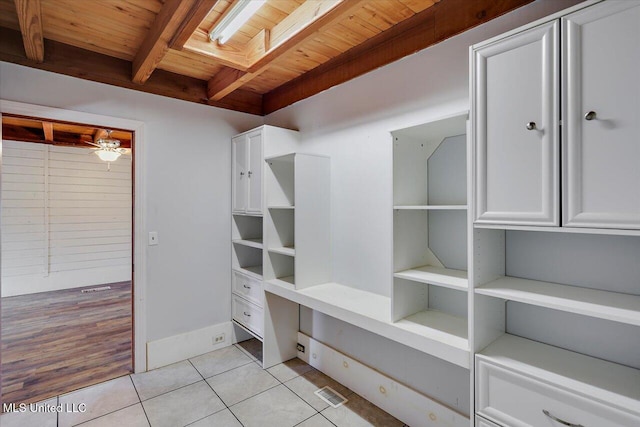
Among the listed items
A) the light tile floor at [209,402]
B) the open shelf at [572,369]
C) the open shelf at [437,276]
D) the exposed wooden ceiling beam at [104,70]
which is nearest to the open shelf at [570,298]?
the open shelf at [437,276]

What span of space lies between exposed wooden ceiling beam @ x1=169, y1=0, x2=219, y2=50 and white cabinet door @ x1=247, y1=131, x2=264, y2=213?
3.30 ft

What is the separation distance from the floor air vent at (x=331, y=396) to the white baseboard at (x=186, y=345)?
1.24 metres

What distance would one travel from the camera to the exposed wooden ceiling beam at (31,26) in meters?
1.65

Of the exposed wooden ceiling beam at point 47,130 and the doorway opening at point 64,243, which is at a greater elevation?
the exposed wooden ceiling beam at point 47,130

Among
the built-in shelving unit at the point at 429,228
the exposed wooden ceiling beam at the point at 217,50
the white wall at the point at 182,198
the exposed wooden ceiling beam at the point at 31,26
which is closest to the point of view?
the exposed wooden ceiling beam at the point at 31,26

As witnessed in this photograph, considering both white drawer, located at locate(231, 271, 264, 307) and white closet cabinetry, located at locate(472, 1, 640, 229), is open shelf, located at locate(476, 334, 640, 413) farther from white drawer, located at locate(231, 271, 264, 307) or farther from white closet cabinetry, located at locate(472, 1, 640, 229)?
white drawer, located at locate(231, 271, 264, 307)

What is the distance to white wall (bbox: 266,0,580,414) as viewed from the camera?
5.99 feet

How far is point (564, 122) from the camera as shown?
115cm

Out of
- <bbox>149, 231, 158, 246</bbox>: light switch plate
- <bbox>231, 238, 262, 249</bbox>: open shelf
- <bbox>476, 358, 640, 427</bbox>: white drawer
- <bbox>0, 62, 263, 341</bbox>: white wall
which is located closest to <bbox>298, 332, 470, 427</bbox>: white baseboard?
<bbox>476, 358, 640, 427</bbox>: white drawer

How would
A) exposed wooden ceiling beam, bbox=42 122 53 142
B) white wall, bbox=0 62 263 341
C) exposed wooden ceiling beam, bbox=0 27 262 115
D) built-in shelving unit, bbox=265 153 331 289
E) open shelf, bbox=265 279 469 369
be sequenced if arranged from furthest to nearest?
exposed wooden ceiling beam, bbox=42 122 53 142
white wall, bbox=0 62 263 341
built-in shelving unit, bbox=265 153 331 289
exposed wooden ceiling beam, bbox=0 27 262 115
open shelf, bbox=265 279 469 369

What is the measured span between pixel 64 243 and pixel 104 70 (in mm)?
4372

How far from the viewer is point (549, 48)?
118cm

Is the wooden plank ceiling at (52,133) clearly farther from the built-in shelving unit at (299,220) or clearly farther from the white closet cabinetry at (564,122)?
the white closet cabinetry at (564,122)

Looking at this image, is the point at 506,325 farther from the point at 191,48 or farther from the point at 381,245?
the point at 191,48
